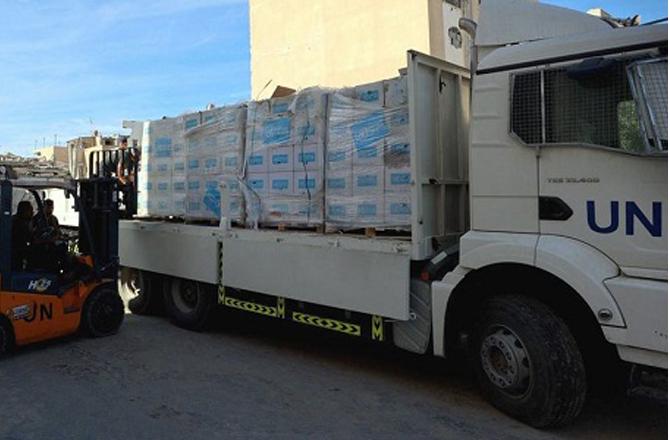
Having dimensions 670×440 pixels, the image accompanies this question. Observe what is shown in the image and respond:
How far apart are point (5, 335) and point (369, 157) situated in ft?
13.2

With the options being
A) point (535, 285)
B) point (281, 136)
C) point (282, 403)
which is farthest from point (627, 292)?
point (281, 136)

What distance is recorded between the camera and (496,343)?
4.29 m

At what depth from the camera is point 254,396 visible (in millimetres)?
4805

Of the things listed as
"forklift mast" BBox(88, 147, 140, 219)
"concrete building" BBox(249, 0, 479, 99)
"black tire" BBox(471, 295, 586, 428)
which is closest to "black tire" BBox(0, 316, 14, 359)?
"forklift mast" BBox(88, 147, 140, 219)

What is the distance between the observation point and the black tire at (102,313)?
6.64 m

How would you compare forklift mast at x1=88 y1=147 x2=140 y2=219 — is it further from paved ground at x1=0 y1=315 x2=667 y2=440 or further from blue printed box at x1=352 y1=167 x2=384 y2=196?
blue printed box at x1=352 y1=167 x2=384 y2=196

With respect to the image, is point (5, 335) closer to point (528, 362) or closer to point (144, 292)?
point (144, 292)

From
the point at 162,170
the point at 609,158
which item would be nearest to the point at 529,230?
the point at 609,158

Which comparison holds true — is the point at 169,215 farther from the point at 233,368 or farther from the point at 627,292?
the point at 627,292

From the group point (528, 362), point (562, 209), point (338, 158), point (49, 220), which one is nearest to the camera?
point (562, 209)

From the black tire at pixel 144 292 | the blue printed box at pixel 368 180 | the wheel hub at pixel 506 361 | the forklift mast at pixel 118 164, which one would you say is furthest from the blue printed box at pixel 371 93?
the black tire at pixel 144 292

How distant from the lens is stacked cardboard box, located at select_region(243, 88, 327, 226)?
550 centimetres

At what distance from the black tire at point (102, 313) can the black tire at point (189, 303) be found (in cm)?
69

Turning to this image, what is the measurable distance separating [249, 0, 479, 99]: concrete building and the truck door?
9.86 meters
